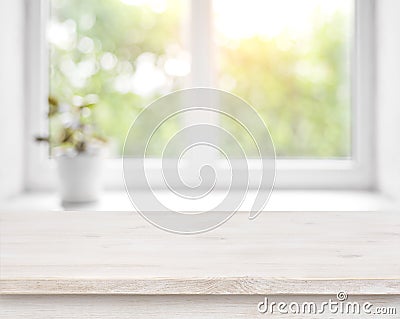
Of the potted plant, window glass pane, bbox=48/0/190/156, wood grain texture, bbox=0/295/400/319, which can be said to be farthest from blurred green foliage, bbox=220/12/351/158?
wood grain texture, bbox=0/295/400/319

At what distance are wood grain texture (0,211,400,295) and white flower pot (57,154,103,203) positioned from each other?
19 cm

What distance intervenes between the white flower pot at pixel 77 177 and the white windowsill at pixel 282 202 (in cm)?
3

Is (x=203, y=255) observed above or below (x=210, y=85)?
below

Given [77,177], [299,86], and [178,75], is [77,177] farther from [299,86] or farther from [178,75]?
[299,86]

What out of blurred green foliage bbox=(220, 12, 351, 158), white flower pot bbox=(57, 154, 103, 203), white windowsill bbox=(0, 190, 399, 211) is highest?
blurred green foliage bbox=(220, 12, 351, 158)

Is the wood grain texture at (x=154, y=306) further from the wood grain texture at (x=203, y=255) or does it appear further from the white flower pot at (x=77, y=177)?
the white flower pot at (x=77, y=177)

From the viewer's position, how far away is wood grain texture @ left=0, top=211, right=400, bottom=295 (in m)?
1.06

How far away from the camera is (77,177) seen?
169 centimetres

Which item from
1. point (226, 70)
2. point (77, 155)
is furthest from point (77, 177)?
point (226, 70)

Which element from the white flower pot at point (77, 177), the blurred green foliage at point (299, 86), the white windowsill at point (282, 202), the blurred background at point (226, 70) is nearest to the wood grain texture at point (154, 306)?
the white windowsill at point (282, 202)

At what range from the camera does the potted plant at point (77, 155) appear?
1.69 m

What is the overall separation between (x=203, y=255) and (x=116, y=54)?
0.92 meters

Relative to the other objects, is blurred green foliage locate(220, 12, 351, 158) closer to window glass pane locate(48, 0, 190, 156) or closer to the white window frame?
the white window frame

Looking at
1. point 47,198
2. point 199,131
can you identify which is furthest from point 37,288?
point 199,131
